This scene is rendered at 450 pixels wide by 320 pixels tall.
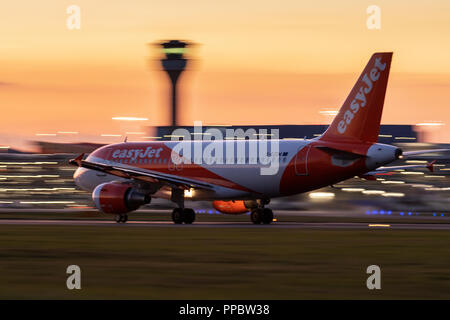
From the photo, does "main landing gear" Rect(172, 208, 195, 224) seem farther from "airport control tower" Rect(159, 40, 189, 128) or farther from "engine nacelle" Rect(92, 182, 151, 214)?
"airport control tower" Rect(159, 40, 189, 128)

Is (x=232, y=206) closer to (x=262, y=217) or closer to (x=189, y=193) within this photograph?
(x=189, y=193)

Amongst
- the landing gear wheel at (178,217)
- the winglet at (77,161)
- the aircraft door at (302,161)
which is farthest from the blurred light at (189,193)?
the aircraft door at (302,161)

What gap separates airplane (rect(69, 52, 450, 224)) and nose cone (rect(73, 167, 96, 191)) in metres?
0.46

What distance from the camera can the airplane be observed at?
4069cm

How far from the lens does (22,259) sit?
975 inches

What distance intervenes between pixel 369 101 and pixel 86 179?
62.4 feet

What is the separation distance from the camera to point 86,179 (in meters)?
51.7

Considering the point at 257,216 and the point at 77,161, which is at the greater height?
the point at 77,161

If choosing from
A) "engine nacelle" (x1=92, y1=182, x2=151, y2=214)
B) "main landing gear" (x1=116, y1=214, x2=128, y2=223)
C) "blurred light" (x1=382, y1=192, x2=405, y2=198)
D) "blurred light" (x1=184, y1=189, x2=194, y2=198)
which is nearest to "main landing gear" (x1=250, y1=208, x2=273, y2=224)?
"blurred light" (x1=184, y1=189, x2=194, y2=198)

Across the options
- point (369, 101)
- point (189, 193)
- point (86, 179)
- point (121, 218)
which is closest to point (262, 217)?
point (189, 193)

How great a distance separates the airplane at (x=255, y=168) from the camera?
40.7m

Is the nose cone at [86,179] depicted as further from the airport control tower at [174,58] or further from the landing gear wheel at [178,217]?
the airport control tower at [174,58]

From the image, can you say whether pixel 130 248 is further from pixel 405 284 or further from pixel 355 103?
pixel 355 103
